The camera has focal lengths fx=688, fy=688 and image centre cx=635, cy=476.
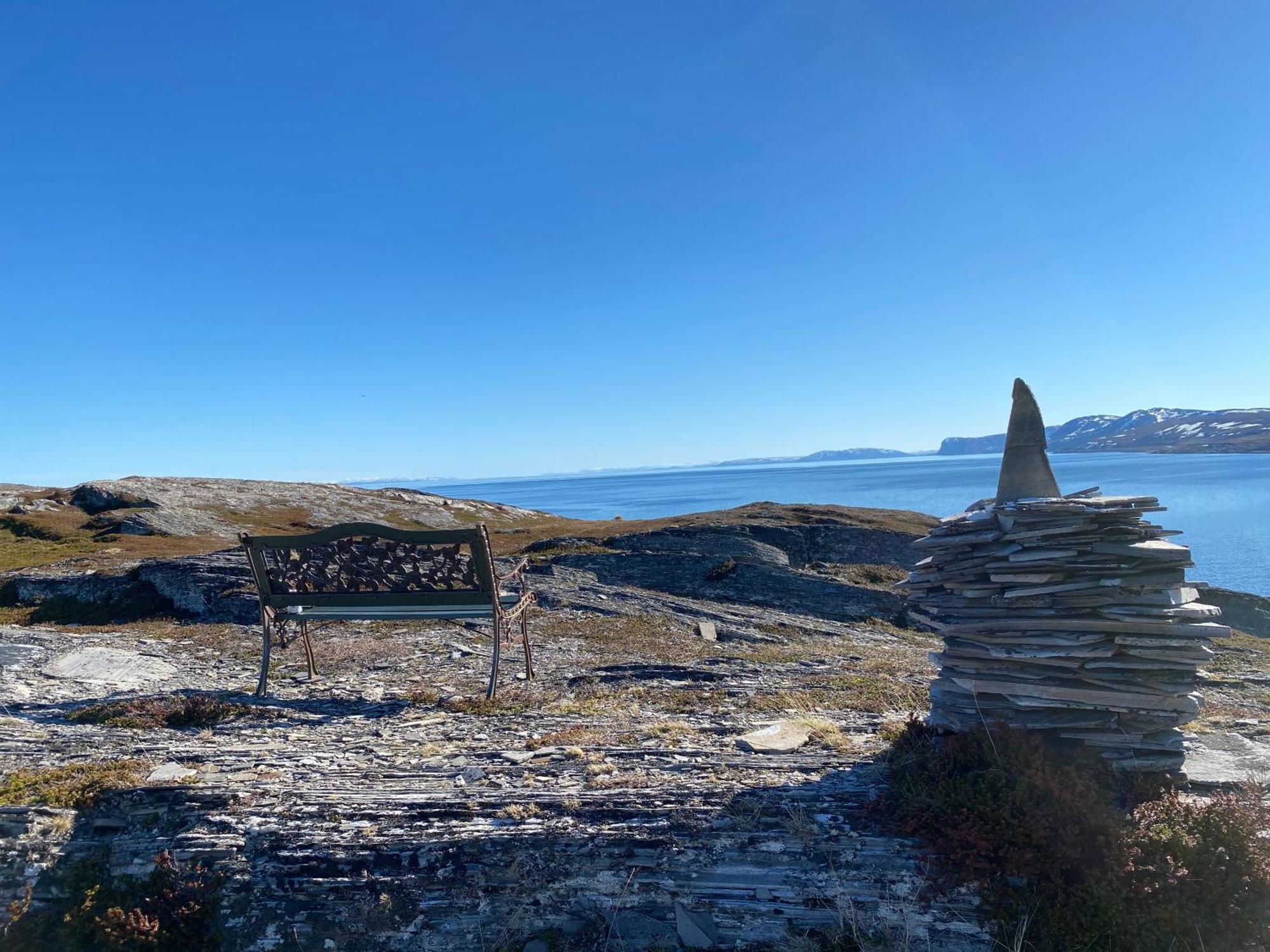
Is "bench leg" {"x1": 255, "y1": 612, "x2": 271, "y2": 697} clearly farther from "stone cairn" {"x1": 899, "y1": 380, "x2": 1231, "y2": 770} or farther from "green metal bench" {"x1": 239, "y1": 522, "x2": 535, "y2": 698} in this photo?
"stone cairn" {"x1": 899, "y1": 380, "x2": 1231, "y2": 770}

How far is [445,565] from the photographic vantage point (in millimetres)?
8320

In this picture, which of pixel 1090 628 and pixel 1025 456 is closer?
pixel 1090 628

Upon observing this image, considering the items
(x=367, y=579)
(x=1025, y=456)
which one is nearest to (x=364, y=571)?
(x=367, y=579)

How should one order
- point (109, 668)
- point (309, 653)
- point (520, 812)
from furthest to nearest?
Answer: point (109, 668)
point (309, 653)
point (520, 812)

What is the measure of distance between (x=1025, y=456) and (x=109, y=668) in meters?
11.6

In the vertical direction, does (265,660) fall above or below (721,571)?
above

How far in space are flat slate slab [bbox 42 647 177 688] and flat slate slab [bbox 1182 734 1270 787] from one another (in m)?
11.4

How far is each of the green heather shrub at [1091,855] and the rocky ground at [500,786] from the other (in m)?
0.30

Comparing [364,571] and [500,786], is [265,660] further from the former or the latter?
[500,786]

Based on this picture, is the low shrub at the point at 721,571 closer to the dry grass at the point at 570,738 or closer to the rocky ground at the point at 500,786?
the rocky ground at the point at 500,786

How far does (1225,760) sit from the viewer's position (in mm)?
5641

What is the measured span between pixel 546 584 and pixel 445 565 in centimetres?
906

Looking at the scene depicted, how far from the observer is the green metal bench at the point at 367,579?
8180 mm

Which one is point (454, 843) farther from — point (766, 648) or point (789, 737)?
point (766, 648)
